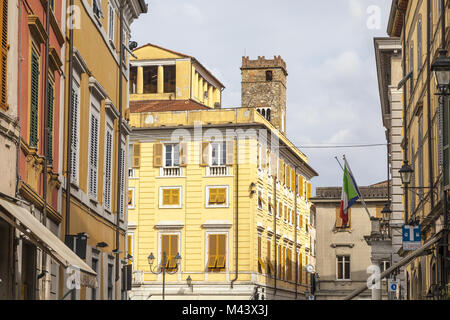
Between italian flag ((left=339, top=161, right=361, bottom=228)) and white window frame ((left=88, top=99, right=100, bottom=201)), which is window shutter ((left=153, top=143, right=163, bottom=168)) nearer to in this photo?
italian flag ((left=339, top=161, right=361, bottom=228))

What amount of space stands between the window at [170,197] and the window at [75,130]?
34.4m

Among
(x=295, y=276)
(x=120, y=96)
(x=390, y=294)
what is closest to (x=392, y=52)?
(x=390, y=294)

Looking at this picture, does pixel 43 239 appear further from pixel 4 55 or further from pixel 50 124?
pixel 50 124

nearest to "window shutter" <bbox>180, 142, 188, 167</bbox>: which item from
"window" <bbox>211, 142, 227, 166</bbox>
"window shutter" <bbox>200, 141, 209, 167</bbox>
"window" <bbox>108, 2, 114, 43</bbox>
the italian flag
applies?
"window shutter" <bbox>200, 141, 209, 167</bbox>

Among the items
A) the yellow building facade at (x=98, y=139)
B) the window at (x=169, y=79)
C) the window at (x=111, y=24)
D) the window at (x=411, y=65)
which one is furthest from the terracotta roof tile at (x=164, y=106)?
the window at (x=111, y=24)

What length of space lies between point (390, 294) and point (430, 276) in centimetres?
1288

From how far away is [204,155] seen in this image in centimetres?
5566

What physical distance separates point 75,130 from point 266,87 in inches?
2290

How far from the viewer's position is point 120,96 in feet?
90.5

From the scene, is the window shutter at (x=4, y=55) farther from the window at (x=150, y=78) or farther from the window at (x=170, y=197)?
the window at (x=150, y=78)

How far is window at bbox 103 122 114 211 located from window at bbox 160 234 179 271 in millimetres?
28473

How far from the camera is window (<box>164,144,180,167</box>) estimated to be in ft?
184

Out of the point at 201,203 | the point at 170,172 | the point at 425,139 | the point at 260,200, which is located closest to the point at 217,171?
the point at 201,203

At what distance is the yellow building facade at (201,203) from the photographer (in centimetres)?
5444
